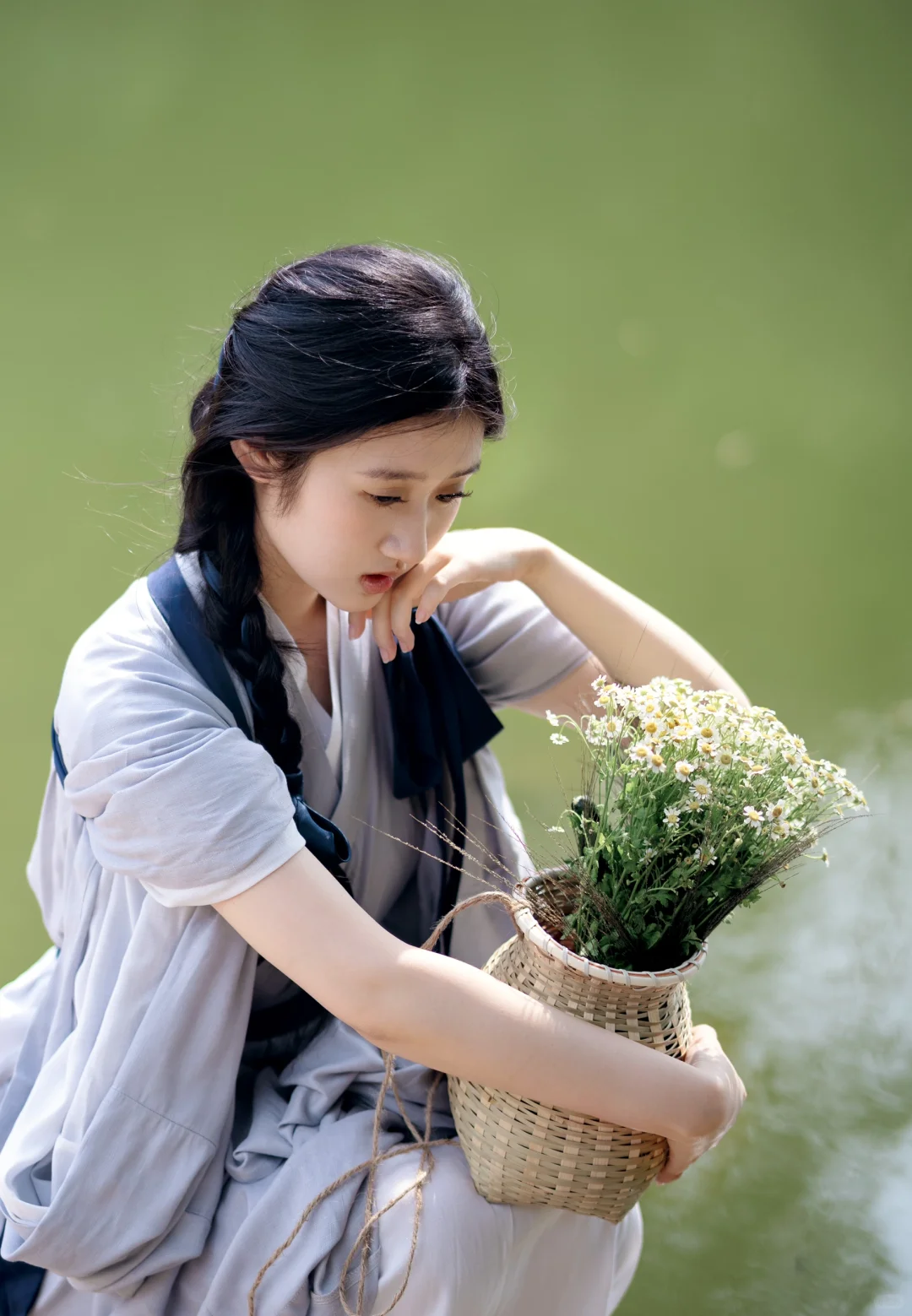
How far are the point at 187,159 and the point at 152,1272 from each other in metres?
2.13

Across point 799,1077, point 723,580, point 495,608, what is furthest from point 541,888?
point 723,580

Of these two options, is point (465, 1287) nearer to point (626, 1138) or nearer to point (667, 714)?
point (626, 1138)

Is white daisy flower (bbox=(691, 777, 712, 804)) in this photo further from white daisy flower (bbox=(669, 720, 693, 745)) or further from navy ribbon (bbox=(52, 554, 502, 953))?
navy ribbon (bbox=(52, 554, 502, 953))

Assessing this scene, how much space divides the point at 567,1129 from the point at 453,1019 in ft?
0.49

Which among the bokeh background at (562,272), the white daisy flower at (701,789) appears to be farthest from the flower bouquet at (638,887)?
the bokeh background at (562,272)

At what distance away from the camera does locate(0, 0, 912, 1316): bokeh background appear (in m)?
2.66

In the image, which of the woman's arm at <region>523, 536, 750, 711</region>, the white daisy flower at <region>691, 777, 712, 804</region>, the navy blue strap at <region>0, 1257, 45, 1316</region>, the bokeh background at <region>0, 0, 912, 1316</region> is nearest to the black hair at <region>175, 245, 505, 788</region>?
the woman's arm at <region>523, 536, 750, 711</region>

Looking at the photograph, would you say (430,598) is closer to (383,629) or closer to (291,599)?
(383,629)

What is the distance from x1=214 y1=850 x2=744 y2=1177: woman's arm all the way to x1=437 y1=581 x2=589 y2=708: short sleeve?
0.52 metres

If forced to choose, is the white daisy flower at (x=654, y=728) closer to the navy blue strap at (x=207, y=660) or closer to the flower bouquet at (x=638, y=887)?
the flower bouquet at (x=638, y=887)

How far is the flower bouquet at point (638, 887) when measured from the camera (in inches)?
46.8

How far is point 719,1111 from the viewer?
50.6 inches

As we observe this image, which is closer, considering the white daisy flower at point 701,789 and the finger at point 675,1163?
the white daisy flower at point 701,789

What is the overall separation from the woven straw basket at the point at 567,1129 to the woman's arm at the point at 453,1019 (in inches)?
0.9
